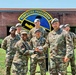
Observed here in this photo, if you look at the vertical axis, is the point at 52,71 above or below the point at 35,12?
below

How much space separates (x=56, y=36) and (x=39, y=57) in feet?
5.73

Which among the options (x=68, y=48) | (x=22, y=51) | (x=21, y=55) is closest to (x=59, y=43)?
(x=68, y=48)

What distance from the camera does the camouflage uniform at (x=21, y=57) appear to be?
9.34 metres

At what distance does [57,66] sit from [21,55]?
1142mm

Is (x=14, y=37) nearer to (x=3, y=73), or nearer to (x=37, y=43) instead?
(x=37, y=43)

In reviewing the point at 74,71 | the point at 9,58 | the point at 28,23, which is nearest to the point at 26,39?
the point at 9,58

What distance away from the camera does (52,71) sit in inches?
354

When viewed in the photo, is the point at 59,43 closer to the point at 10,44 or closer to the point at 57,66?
the point at 57,66

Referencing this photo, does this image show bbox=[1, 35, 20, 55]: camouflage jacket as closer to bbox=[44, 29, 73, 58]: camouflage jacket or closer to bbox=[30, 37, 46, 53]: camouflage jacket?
bbox=[30, 37, 46, 53]: camouflage jacket

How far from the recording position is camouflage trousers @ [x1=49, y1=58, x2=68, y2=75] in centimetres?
887

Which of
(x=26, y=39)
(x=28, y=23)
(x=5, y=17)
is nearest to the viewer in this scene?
(x=26, y=39)

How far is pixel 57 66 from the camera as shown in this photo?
352 inches

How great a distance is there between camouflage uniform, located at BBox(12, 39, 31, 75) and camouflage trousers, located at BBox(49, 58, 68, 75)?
2.68 ft

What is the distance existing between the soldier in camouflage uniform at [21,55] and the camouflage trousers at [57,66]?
2.63ft
